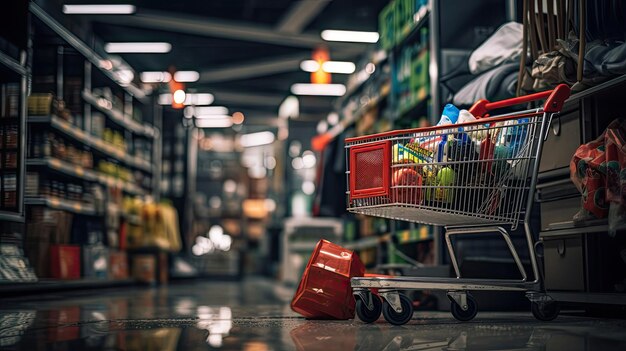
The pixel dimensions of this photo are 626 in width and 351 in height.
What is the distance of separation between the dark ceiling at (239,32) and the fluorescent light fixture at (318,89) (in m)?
0.52

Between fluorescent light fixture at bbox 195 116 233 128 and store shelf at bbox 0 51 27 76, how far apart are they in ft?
54.5

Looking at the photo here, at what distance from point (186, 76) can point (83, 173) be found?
8125 millimetres

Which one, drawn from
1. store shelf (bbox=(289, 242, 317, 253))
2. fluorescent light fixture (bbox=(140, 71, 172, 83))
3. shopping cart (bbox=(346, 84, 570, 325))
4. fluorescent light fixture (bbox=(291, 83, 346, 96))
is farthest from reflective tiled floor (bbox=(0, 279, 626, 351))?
fluorescent light fixture (bbox=(291, 83, 346, 96))

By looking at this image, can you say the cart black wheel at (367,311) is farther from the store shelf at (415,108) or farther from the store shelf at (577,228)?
the store shelf at (415,108)

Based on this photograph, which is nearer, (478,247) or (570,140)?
(570,140)

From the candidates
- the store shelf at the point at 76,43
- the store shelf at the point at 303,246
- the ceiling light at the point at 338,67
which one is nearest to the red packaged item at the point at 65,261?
the store shelf at the point at 76,43

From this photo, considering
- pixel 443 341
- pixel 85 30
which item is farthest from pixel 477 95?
pixel 85 30

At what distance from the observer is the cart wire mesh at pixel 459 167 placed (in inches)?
121

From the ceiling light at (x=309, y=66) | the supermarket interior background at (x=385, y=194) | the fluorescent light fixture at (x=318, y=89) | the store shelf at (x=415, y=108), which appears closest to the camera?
the supermarket interior background at (x=385, y=194)

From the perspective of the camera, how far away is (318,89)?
17859 millimetres

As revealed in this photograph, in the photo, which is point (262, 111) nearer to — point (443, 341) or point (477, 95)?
point (477, 95)

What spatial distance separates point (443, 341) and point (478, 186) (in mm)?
877

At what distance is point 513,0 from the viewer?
4648 mm

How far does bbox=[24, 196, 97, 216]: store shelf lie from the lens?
5877 mm
